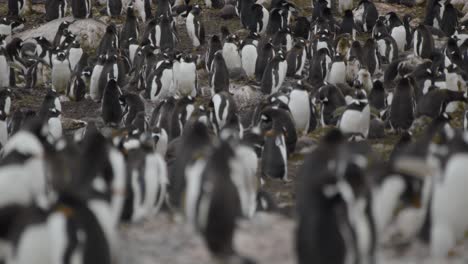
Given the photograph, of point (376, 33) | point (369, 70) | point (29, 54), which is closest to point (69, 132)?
point (29, 54)

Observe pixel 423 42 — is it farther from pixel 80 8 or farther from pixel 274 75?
pixel 80 8

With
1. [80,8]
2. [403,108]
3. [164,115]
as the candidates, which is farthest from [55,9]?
[403,108]

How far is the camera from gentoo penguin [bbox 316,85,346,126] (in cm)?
1473

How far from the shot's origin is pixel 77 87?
1716 centimetres

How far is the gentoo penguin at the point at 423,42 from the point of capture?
18.5m

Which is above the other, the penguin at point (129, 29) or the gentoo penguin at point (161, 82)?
the penguin at point (129, 29)

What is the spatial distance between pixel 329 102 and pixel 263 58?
A: 122 inches

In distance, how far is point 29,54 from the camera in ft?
63.7

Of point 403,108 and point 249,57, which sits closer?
point 403,108

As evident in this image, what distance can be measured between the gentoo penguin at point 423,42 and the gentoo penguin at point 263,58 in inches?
119

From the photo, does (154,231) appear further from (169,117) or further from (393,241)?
(169,117)

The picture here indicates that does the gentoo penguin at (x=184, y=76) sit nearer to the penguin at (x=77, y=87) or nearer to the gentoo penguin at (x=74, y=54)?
the penguin at (x=77, y=87)

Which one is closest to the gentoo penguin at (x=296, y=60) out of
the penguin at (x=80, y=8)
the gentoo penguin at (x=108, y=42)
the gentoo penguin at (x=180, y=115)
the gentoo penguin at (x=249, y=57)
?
the gentoo penguin at (x=249, y=57)

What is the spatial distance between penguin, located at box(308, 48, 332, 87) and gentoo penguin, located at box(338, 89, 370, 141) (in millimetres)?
3503
